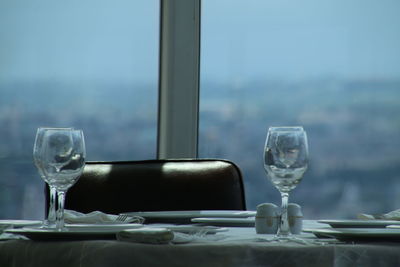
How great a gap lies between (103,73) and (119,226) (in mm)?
2130

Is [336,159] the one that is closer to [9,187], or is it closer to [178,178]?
[178,178]

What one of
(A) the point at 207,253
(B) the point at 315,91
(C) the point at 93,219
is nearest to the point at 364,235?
(A) the point at 207,253

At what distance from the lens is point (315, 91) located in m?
3.14

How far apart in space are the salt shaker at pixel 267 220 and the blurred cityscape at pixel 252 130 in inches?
73.5

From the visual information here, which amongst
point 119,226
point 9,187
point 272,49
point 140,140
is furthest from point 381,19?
point 119,226

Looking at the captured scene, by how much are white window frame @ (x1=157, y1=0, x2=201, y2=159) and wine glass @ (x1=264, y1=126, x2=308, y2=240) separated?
6.58 ft

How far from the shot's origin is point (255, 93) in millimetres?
3170

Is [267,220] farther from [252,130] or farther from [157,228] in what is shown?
[252,130]

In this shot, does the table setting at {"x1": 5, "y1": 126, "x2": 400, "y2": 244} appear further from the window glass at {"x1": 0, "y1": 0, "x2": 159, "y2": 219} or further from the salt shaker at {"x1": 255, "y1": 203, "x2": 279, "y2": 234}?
the window glass at {"x1": 0, "y1": 0, "x2": 159, "y2": 219}

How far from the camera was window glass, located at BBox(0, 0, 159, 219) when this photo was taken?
3.18 meters

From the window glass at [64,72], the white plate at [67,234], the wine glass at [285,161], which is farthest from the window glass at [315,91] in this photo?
the white plate at [67,234]

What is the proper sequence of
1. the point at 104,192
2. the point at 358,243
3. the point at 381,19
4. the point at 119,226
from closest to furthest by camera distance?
the point at 358,243, the point at 119,226, the point at 104,192, the point at 381,19

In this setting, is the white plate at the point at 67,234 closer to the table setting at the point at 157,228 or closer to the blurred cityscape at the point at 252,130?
the table setting at the point at 157,228

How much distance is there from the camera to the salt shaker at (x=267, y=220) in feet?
3.99
